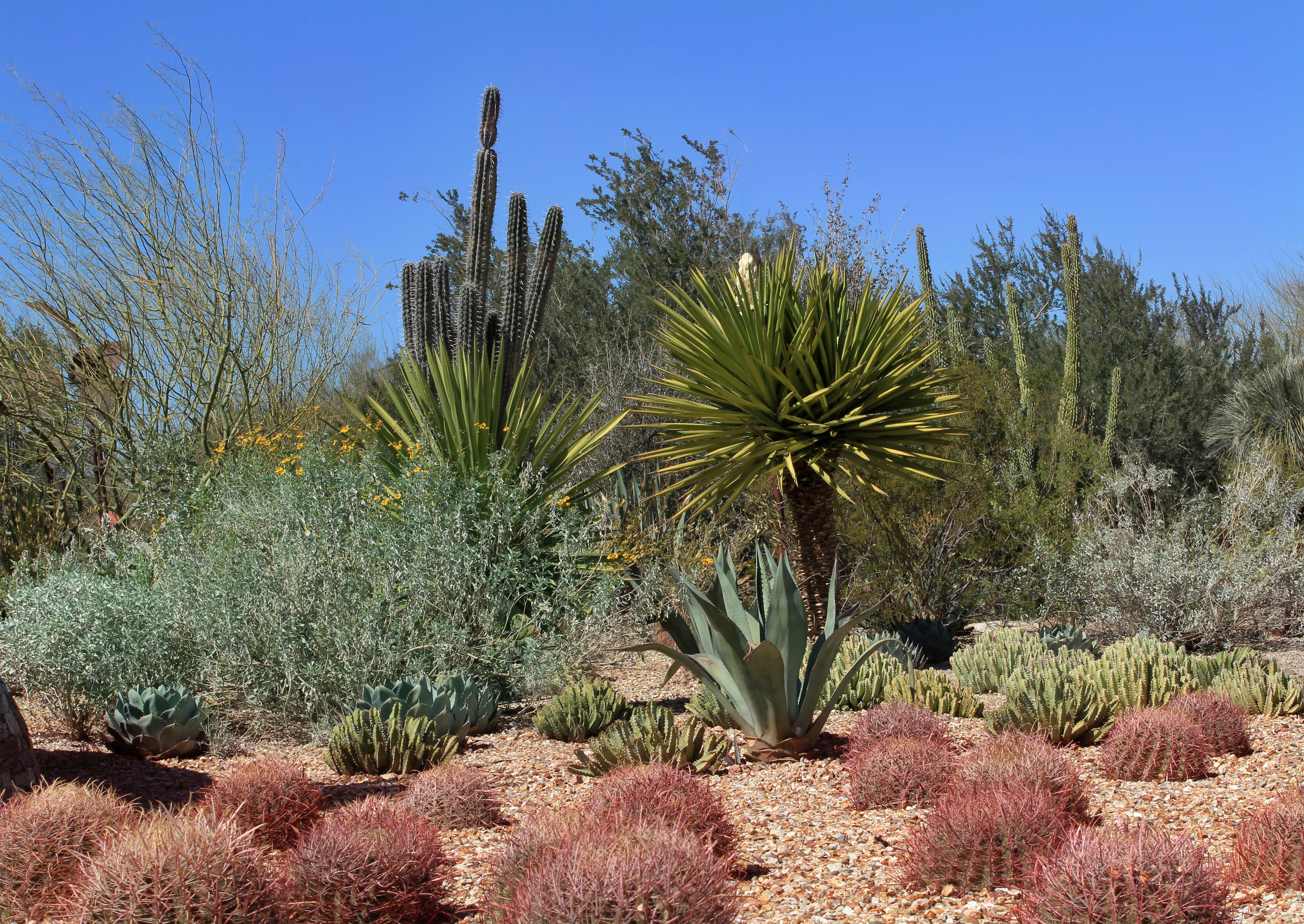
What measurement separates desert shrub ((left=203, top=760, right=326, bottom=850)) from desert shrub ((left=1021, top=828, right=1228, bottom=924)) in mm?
2493

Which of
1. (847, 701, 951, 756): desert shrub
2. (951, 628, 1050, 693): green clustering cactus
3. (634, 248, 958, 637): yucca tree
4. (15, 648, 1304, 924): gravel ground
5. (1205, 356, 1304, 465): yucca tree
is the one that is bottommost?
(15, 648, 1304, 924): gravel ground

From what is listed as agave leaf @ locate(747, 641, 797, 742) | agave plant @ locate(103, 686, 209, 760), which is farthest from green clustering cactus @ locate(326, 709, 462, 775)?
agave leaf @ locate(747, 641, 797, 742)

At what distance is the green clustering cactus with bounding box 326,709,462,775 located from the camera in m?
4.66

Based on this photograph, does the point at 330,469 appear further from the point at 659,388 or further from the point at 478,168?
the point at 659,388

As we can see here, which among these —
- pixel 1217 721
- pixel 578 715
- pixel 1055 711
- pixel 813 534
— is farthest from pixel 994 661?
pixel 578 715

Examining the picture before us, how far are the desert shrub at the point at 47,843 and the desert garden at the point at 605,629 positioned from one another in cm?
1

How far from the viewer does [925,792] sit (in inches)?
151

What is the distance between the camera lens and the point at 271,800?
3.53 m

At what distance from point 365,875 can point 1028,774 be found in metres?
2.15

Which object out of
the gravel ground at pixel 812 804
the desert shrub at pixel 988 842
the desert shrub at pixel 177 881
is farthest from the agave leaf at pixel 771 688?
the desert shrub at pixel 177 881

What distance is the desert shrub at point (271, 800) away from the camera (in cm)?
343

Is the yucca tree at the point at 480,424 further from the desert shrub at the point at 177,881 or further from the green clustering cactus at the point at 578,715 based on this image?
the desert shrub at the point at 177,881

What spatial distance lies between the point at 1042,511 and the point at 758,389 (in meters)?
4.08

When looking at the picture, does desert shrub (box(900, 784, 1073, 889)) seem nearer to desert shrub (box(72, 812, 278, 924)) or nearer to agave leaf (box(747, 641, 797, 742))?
agave leaf (box(747, 641, 797, 742))
